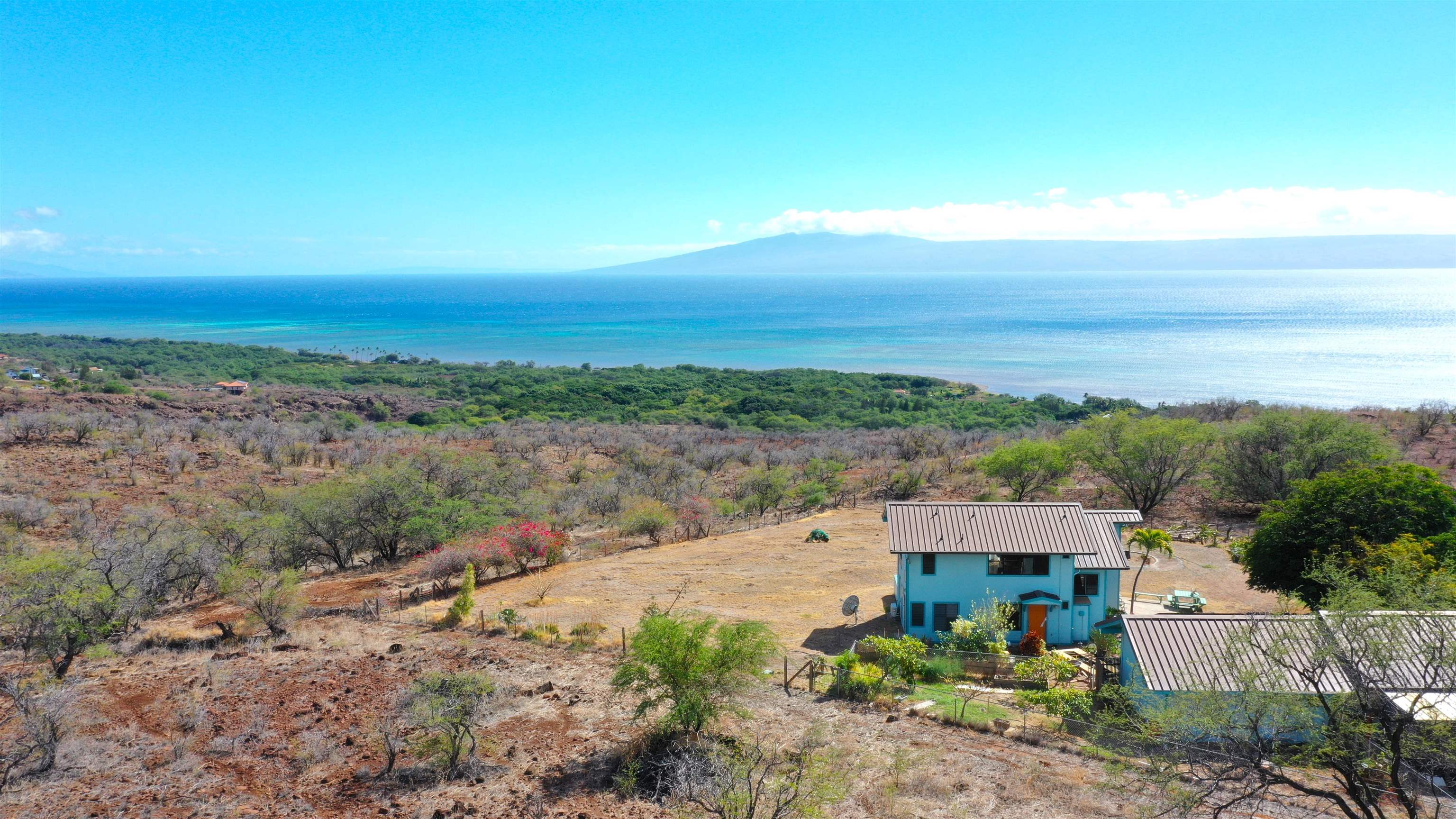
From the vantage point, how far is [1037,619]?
20984 mm

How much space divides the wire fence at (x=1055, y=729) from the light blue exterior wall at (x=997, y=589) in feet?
12.3

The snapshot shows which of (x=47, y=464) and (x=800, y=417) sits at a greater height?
(x=47, y=464)

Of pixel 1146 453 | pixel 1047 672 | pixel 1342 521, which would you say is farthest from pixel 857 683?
pixel 1146 453

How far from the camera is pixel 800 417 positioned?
76.5 m

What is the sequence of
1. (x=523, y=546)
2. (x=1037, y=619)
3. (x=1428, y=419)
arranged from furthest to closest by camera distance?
(x=1428, y=419) < (x=523, y=546) < (x=1037, y=619)

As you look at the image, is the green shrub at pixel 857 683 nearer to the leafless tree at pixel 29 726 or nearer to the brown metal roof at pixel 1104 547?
the brown metal roof at pixel 1104 547

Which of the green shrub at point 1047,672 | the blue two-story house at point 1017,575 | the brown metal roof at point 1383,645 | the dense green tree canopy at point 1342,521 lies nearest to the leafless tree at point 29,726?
the blue two-story house at point 1017,575

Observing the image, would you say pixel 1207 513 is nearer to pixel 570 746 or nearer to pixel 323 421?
pixel 570 746

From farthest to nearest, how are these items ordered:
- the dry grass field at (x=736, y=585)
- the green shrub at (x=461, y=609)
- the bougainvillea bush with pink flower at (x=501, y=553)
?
the bougainvillea bush with pink flower at (x=501, y=553)
the dry grass field at (x=736, y=585)
the green shrub at (x=461, y=609)

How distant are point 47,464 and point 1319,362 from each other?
129588mm

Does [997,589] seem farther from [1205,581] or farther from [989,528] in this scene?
[1205,581]

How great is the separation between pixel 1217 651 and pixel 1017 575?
6.43 meters

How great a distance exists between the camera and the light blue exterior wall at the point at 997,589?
21078mm

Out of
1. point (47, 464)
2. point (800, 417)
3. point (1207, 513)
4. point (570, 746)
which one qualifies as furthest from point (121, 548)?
point (800, 417)
